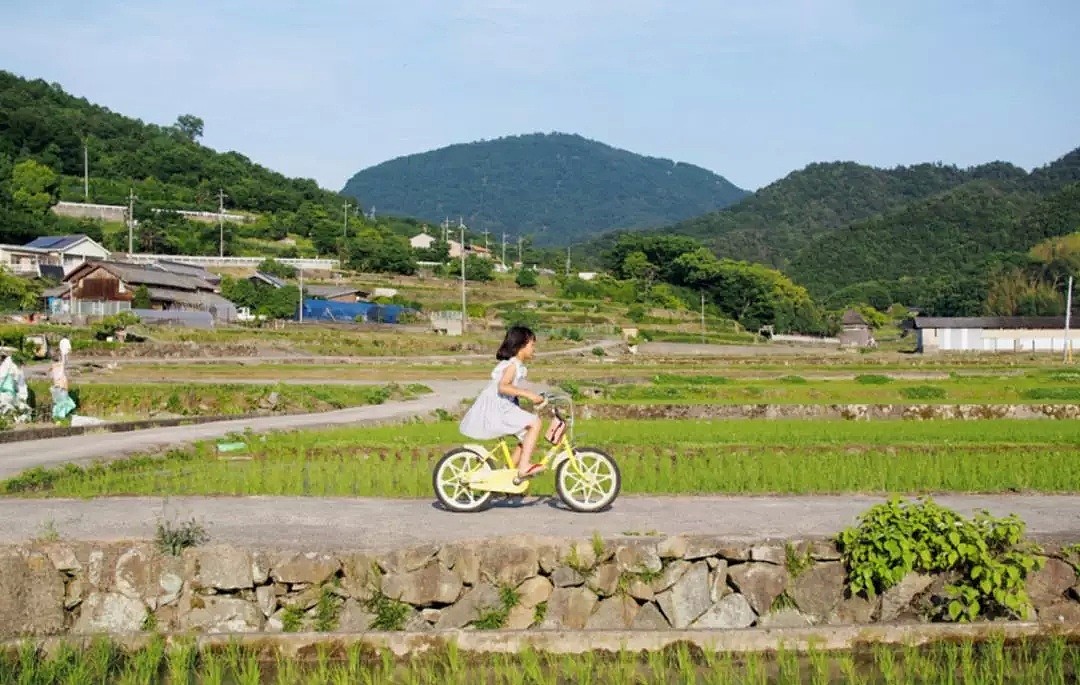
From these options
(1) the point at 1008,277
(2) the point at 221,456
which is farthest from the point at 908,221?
(2) the point at 221,456

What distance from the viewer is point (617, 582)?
720cm

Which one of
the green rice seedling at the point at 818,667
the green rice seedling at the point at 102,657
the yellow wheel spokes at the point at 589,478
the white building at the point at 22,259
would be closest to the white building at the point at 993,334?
the white building at the point at 22,259

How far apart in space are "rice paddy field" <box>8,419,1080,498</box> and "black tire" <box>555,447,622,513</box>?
1.98 m

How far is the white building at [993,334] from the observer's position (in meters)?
78.9

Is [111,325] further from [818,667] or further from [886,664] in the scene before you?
[886,664]

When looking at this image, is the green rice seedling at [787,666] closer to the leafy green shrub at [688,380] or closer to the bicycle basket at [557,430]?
the bicycle basket at [557,430]

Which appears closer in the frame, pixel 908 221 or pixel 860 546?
pixel 860 546

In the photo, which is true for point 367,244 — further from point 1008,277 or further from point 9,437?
point 9,437

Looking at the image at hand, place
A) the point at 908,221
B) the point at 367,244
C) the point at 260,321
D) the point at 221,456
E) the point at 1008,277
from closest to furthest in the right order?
the point at 221,456 → the point at 260,321 → the point at 367,244 → the point at 1008,277 → the point at 908,221

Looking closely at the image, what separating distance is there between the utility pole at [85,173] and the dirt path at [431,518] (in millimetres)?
106498

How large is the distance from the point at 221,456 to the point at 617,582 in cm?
939

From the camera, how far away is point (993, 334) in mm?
79562

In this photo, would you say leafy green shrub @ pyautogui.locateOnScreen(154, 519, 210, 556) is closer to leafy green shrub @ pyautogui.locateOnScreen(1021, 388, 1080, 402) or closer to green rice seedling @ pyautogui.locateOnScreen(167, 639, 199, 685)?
green rice seedling @ pyautogui.locateOnScreen(167, 639, 199, 685)

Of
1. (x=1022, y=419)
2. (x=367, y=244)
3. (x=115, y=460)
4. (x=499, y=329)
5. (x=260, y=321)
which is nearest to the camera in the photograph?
(x=115, y=460)
